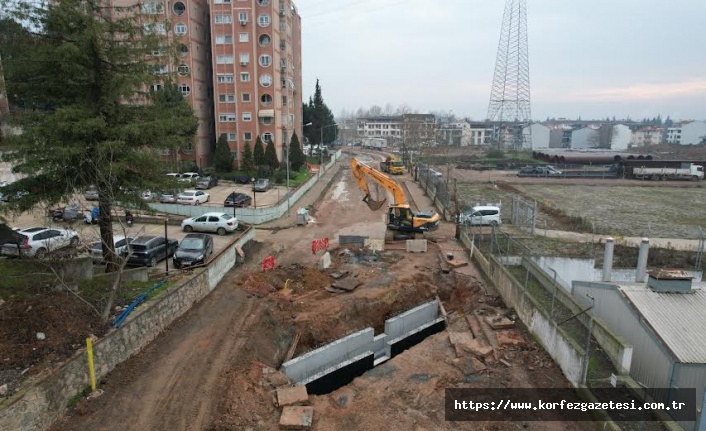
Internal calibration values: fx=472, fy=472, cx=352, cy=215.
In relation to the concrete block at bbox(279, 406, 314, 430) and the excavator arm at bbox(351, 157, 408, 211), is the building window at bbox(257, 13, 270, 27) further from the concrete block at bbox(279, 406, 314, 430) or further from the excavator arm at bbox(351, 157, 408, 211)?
the concrete block at bbox(279, 406, 314, 430)

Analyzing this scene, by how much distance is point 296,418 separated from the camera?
11.2 m

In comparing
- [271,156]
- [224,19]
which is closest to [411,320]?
[271,156]

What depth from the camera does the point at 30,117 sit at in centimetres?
1587

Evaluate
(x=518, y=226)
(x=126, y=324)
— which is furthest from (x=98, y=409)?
(x=518, y=226)

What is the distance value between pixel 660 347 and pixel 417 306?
9544 mm

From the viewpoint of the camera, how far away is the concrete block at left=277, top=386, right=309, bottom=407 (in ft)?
39.1

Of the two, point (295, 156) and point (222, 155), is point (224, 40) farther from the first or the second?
point (295, 156)

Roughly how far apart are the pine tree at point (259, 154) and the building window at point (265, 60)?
9162 mm

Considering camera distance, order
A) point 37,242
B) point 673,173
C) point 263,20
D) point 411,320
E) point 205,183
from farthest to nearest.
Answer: point 673,173 < point 263,20 < point 205,183 < point 37,242 < point 411,320

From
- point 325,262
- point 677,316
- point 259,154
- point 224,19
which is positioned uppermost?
point 224,19

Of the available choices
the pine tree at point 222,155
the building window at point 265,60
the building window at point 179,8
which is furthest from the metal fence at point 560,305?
the building window at point 179,8

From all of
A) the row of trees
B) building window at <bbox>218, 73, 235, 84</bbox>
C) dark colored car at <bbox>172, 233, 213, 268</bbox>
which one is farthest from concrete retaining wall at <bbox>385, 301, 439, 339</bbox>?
building window at <bbox>218, 73, 235, 84</bbox>

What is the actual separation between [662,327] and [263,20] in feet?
177

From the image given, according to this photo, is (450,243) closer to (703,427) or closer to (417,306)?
(417,306)
